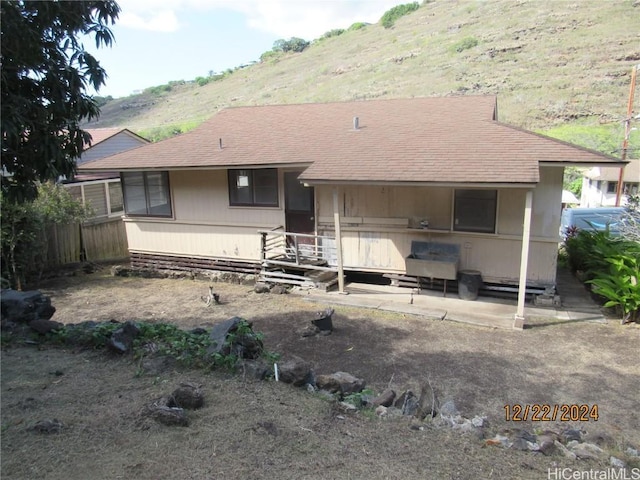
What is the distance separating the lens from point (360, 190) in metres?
10.8

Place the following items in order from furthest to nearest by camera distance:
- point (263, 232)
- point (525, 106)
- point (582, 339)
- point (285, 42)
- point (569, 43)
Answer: point (285, 42), point (569, 43), point (525, 106), point (263, 232), point (582, 339)

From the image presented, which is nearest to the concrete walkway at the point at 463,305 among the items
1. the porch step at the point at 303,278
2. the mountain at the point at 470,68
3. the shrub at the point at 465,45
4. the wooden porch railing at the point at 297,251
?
the porch step at the point at 303,278

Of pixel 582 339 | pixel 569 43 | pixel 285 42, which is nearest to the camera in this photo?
pixel 582 339

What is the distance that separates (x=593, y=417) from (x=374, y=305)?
481cm

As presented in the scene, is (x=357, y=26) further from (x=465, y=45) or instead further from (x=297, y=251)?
(x=297, y=251)

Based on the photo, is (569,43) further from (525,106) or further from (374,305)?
(374,305)

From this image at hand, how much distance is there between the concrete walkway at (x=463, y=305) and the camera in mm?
8711

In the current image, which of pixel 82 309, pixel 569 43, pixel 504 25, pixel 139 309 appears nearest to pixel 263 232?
pixel 139 309

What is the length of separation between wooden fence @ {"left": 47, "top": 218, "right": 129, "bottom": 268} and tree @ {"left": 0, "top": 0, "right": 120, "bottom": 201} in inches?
369

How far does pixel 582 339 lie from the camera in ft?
25.5

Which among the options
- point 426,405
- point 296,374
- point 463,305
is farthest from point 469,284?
point 296,374

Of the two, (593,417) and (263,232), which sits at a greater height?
(263,232)
